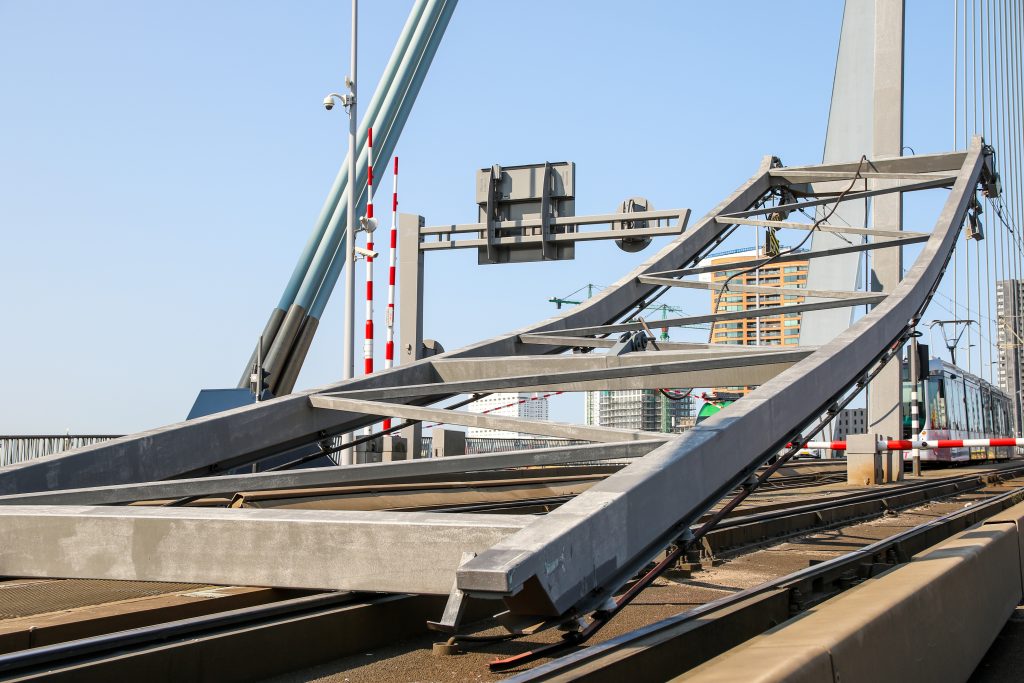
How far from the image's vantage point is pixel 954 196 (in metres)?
9.72

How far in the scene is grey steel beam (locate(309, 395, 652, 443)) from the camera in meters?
5.11

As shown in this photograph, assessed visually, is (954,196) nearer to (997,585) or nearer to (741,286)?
(741,286)

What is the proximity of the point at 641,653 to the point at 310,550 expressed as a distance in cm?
134

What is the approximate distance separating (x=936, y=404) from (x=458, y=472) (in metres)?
27.9

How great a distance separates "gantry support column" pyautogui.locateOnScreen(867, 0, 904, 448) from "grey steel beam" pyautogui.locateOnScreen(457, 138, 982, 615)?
11289 mm

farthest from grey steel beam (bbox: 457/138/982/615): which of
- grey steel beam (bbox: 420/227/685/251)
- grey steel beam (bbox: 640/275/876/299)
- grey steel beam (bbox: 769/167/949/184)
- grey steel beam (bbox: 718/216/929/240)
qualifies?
grey steel beam (bbox: 420/227/685/251)

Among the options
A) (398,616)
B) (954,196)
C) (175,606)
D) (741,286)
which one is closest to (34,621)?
(175,606)

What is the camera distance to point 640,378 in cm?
620

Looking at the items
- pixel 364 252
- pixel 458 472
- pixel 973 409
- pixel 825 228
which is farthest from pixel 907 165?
pixel 973 409

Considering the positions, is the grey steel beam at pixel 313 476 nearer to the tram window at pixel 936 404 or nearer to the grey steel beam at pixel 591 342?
the grey steel beam at pixel 591 342

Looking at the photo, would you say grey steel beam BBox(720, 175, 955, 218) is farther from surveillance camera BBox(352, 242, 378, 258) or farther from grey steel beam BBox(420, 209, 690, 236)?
surveillance camera BBox(352, 242, 378, 258)

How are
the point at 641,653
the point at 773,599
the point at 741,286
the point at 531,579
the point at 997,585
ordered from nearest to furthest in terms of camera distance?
the point at 531,579
the point at 641,653
the point at 773,599
the point at 997,585
the point at 741,286

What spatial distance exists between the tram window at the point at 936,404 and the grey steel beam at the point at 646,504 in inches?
1015

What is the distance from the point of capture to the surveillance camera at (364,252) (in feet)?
68.7
